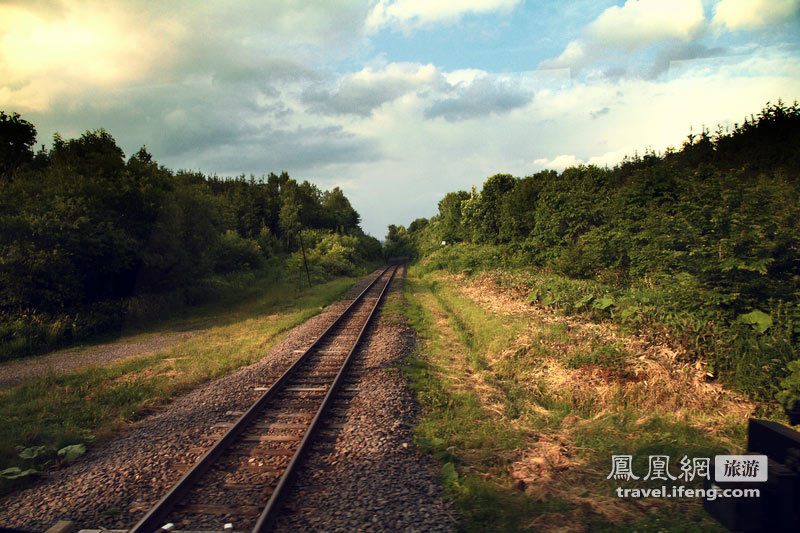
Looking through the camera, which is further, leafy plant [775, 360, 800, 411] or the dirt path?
the dirt path

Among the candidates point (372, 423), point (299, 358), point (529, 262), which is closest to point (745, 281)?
point (372, 423)

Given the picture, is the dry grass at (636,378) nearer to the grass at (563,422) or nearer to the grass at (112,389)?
the grass at (563,422)

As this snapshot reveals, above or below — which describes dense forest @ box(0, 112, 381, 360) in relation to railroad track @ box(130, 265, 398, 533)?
above

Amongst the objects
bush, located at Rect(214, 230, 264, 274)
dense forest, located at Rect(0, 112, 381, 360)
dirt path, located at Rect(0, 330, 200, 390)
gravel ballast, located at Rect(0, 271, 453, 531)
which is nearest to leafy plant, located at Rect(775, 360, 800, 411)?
gravel ballast, located at Rect(0, 271, 453, 531)

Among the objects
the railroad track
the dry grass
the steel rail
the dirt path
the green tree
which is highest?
the green tree

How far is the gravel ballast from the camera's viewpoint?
14.8 ft

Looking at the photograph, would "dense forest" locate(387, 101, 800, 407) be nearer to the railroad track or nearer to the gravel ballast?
the gravel ballast

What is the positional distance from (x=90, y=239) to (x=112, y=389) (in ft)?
33.9

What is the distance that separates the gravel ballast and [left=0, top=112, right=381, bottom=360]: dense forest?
1082 centimetres

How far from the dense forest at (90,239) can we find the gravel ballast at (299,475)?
10816mm

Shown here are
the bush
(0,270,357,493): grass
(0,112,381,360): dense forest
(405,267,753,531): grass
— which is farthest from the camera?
the bush

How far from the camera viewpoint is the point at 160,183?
22375 mm

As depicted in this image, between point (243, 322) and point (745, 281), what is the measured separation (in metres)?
17.0

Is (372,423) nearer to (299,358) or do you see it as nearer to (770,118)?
(299,358)
